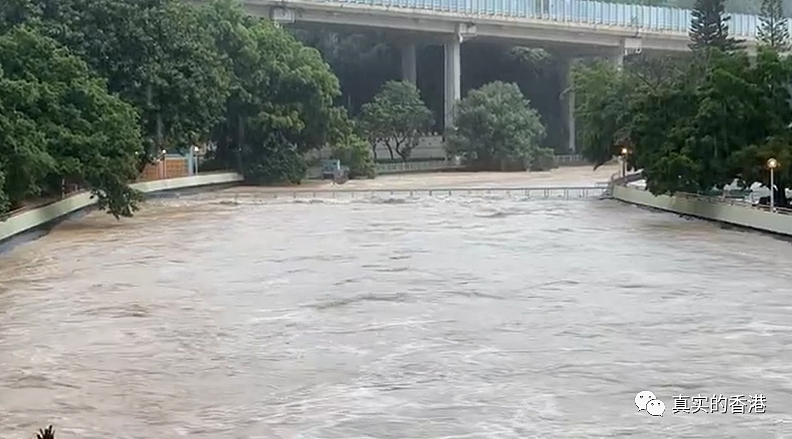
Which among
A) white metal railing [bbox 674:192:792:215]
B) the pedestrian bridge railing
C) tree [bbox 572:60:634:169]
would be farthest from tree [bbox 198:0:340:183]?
white metal railing [bbox 674:192:792:215]

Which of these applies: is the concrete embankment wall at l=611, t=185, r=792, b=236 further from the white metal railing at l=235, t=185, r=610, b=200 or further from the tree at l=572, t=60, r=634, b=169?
the white metal railing at l=235, t=185, r=610, b=200

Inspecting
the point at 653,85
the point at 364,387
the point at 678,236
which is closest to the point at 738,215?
the point at 678,236

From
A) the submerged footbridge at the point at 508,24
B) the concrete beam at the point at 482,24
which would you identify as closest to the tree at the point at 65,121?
the submerged footbridge at the point at 508,24

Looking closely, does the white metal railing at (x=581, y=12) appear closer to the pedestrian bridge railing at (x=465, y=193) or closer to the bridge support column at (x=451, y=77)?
the bridge support column at (x=451, y=77)

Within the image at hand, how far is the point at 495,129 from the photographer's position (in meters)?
76.4

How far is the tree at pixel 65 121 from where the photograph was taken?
35.2 m

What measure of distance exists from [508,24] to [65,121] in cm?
4690

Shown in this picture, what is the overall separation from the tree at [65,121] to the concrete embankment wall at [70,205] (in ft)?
2.20

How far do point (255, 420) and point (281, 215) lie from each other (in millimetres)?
30516

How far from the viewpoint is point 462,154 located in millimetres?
78625

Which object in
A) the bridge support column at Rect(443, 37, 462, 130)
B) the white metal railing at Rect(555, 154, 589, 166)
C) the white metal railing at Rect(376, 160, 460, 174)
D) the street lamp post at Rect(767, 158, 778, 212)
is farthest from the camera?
the white metal railing at Rect(555, 154, 589, 166)

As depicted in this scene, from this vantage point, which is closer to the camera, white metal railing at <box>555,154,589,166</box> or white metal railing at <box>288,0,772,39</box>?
white metal railing at <box>288,0,772,39</box>

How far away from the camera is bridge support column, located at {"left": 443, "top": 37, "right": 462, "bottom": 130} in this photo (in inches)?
3216

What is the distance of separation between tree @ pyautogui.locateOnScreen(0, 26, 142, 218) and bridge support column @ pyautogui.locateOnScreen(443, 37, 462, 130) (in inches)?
1668
